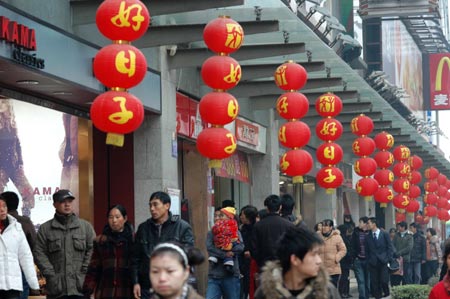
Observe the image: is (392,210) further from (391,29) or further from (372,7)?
(372,7)

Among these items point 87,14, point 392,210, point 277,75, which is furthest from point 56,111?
point 392,210

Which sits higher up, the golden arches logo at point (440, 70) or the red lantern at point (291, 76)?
the golden arches logo at point (440, 70)

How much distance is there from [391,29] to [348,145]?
1568 cm

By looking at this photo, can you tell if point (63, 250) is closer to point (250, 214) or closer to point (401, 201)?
point (250, 214)

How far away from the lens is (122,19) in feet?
Result: 40.1

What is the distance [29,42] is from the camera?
13.1 m

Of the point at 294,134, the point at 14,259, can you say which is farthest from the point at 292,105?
the point at 14,259

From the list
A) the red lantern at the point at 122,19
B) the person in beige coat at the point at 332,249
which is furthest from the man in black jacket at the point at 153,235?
the person in beige coat at the point at 332,249

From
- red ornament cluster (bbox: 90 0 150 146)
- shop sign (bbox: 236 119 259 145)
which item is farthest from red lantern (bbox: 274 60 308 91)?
red ornament cluster (bbox: 90 0 150 146)

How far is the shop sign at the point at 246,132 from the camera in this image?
23.4 metres

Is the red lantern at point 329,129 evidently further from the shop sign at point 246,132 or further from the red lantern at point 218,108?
the red lantern at point 218,108

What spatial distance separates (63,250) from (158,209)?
1261 millimetres

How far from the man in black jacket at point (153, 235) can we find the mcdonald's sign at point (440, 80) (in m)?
40.4

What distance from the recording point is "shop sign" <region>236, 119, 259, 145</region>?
23406mm
